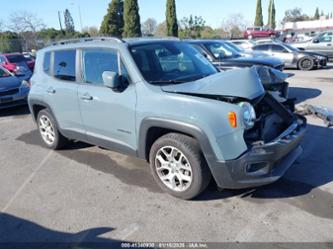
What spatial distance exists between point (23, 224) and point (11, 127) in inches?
192

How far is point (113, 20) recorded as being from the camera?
41125mm

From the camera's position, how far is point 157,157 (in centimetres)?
391

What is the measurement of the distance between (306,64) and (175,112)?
14.1m

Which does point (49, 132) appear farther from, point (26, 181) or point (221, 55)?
point (221, 55)

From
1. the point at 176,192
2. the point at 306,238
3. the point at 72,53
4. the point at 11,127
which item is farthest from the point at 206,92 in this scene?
the point at 11,127

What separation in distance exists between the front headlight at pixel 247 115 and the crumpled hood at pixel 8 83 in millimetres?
7787

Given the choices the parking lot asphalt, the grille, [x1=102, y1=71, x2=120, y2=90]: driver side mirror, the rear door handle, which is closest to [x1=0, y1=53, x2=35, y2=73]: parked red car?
the grille

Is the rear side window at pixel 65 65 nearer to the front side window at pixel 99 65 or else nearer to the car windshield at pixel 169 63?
the front side window at pixel 99 65

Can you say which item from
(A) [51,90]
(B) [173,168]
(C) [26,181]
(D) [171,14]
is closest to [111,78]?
(B) [173,168]

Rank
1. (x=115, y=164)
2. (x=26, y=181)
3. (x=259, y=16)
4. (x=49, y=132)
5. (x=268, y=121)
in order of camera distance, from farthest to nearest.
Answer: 1. (x=259, y=16)
2. (x=49, y=132)
3. (x=115, y=164)
4. (x=26, y=181)
5. (x=268, y=121)

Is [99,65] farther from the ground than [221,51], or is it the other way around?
[99,65]

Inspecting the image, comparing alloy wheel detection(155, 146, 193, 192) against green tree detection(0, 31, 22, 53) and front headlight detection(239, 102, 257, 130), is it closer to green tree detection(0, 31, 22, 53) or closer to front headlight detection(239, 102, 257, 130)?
front headlight detection(239, 102, 257, 130)

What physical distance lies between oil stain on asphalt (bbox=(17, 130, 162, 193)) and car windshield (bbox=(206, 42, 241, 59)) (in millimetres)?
5743

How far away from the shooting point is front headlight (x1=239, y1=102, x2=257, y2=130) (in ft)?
10.8
